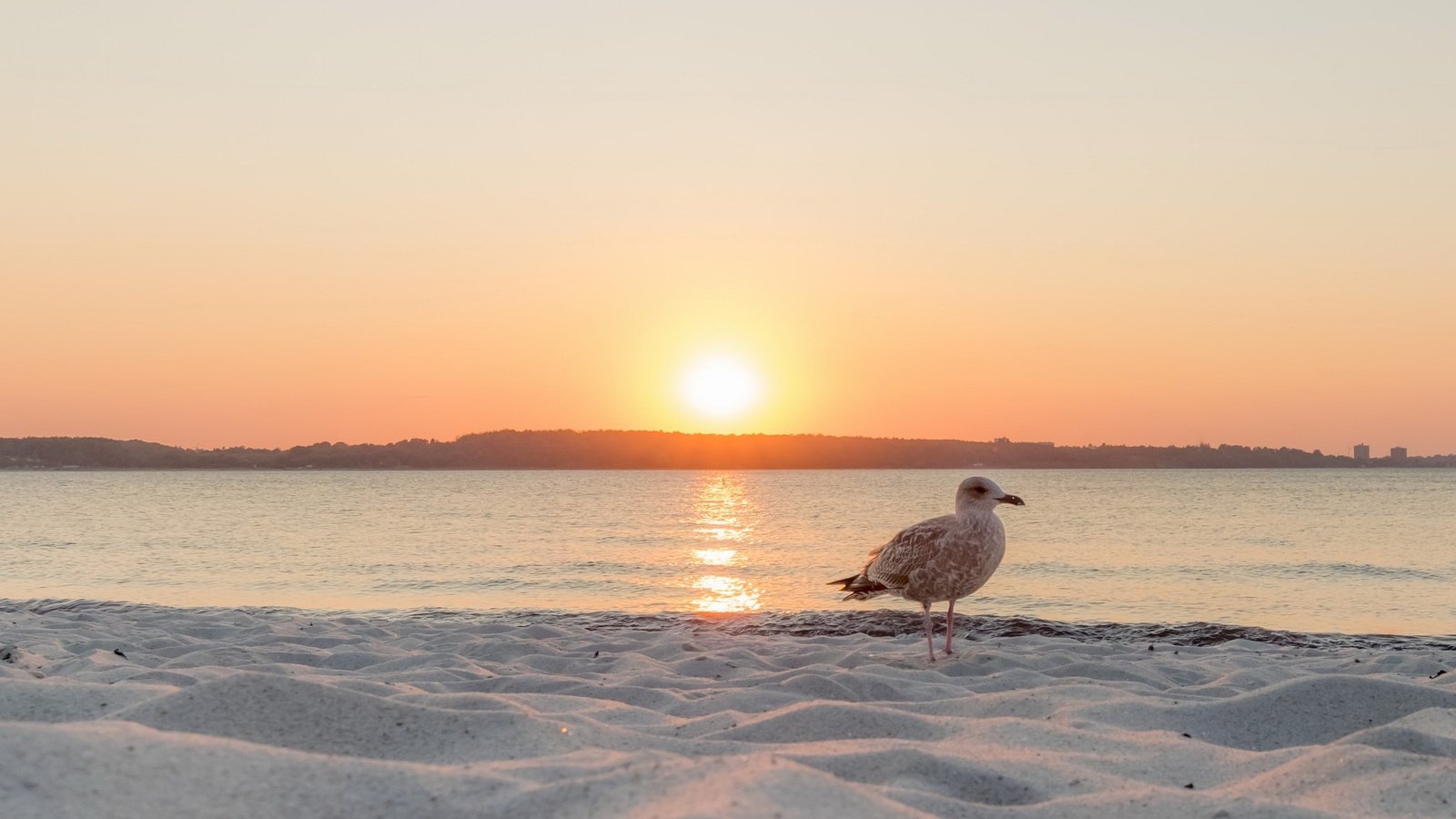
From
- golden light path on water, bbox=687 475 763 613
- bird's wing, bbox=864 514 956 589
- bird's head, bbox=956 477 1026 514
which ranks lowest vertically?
golden light path on water, bbox=687 475 763 613

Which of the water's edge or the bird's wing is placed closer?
the bird's wing

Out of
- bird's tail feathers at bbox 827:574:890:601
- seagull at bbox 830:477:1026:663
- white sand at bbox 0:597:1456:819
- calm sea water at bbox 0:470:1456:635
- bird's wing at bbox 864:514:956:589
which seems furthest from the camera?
calm sea water at bbox 0:470:1456:635

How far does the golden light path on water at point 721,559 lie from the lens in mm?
19109

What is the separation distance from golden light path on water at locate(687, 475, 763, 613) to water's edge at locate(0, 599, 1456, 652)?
211cm

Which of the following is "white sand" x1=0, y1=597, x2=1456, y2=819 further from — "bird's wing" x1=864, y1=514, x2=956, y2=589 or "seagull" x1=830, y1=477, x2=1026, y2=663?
"bird's wing" x1=864, y1=514, x2=956, y2=589

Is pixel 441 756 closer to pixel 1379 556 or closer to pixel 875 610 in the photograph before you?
pixel 875 610

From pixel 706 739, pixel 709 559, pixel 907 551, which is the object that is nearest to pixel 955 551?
pixel 907 551

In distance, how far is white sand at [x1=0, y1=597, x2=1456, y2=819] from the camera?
3119mm

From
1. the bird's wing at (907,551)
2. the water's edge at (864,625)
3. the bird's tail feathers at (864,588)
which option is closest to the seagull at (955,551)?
the bird's wing at (907,551)

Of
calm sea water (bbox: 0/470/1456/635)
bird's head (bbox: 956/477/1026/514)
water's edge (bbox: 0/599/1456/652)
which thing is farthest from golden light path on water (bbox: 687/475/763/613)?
bird's head (bbox: 956/477/1026/514)

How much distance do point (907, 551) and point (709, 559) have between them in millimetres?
19505

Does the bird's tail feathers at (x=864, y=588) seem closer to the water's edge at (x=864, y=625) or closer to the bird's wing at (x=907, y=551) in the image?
the bird's wing at (x=907, y=551)

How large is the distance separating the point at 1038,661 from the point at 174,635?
26.2 ft

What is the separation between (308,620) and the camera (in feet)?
42.9
